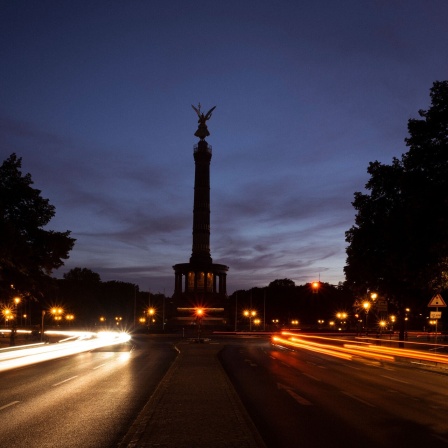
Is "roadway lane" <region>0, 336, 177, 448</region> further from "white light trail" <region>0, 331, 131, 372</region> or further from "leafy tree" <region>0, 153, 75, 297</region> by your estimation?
"leafy tree" <region>0, 153, 75, 297</region>

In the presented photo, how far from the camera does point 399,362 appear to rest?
1294 inches

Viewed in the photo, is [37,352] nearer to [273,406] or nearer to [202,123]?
[273,406]

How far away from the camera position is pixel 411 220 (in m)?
30.7

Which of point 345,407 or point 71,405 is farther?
point 345,407

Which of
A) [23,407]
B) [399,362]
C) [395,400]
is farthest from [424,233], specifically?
[23,407]

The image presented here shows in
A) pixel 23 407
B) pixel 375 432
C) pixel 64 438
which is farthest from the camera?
pixel 23 407

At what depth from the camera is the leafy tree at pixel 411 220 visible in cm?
3005

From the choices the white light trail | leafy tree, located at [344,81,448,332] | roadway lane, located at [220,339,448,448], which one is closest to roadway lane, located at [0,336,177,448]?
roadway lane, located at [220,339,448,448]

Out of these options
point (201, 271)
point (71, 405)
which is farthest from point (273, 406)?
point (201, 271)

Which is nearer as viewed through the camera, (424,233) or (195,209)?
(424,233)

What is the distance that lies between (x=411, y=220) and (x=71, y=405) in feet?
72.2

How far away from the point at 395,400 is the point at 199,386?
541 centimetres

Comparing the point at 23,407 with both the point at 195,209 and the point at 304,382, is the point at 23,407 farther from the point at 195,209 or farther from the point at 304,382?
the point at 195,209

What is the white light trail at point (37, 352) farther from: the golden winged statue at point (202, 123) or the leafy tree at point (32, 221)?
the golden winged statue at point (202, 123)
